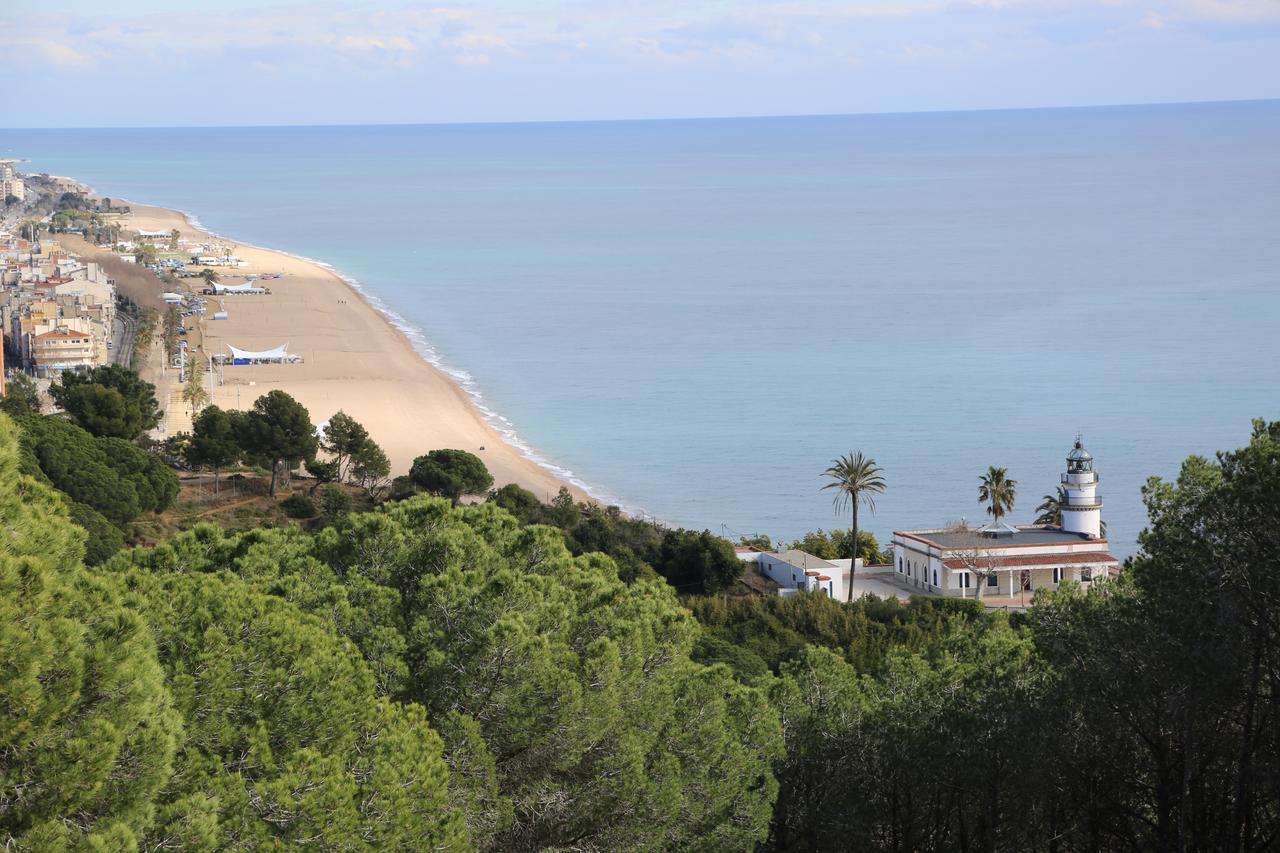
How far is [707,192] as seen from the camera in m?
170

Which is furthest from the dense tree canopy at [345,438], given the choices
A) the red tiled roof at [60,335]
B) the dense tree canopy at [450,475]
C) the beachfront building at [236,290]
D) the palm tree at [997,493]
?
the beachfront building at [236,290]

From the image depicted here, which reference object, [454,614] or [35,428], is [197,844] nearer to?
[454,614]

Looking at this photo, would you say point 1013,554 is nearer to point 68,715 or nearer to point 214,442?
point 214,442

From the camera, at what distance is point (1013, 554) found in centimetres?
3297

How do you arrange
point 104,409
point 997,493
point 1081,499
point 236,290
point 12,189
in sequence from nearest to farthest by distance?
point 1081,499
point 997,493
point 104,409
point 236,290
point 12,189

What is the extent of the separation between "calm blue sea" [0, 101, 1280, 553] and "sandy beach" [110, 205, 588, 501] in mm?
2061

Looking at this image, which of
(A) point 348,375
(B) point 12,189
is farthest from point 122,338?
(B) point 12,189

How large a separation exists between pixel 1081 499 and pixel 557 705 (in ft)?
80.9

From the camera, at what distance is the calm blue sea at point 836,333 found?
50281mm

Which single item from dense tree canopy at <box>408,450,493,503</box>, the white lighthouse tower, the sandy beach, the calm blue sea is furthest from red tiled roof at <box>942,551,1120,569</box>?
the sandy beach

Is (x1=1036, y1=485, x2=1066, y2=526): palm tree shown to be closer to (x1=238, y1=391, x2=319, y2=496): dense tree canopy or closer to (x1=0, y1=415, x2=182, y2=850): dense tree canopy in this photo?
(x1=238, y1=391, x2=319, y2=496): dense tree canopy

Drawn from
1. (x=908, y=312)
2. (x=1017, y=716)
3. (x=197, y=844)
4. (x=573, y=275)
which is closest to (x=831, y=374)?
(x=908, y=312)

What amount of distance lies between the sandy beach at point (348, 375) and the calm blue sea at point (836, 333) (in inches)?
81.1

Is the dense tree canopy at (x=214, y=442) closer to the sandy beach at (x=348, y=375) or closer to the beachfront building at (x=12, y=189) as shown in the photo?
the sandy beach at (x=348, y=375)
